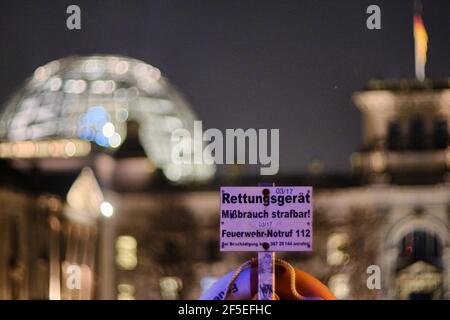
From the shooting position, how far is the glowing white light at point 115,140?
154 ft

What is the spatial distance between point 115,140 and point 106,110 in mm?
2145

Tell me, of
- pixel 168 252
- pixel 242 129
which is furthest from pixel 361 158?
pixel 242 129

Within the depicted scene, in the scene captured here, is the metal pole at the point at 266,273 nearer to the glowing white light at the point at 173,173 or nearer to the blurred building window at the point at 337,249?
the blurred building window at the point at 337,249

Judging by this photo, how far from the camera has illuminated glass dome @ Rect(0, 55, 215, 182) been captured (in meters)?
49.1

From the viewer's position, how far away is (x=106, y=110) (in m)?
49.2

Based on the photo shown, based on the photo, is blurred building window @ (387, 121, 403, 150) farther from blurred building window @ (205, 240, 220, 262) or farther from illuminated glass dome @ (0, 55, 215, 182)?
illuminated glass dome @ (0, 55, 215, 182)

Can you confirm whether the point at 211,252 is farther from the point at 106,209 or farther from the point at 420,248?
the point at 420,248

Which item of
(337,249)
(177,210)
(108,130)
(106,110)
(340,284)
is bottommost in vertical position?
(340,284)

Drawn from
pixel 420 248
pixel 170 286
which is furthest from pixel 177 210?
pixel 420 248

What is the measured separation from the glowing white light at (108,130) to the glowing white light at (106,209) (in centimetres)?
245

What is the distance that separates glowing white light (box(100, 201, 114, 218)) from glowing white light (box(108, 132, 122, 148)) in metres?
2.12

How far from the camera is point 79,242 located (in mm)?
40688

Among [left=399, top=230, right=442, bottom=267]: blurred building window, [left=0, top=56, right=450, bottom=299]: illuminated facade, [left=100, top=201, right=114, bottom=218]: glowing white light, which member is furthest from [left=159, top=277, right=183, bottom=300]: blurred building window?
[left=399, top=230, right=442, bottom=267]: blurred building window

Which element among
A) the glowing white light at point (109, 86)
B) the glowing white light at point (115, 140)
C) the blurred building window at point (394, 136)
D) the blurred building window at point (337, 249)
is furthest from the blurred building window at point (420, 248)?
the glowing white light at point (109, 86)
